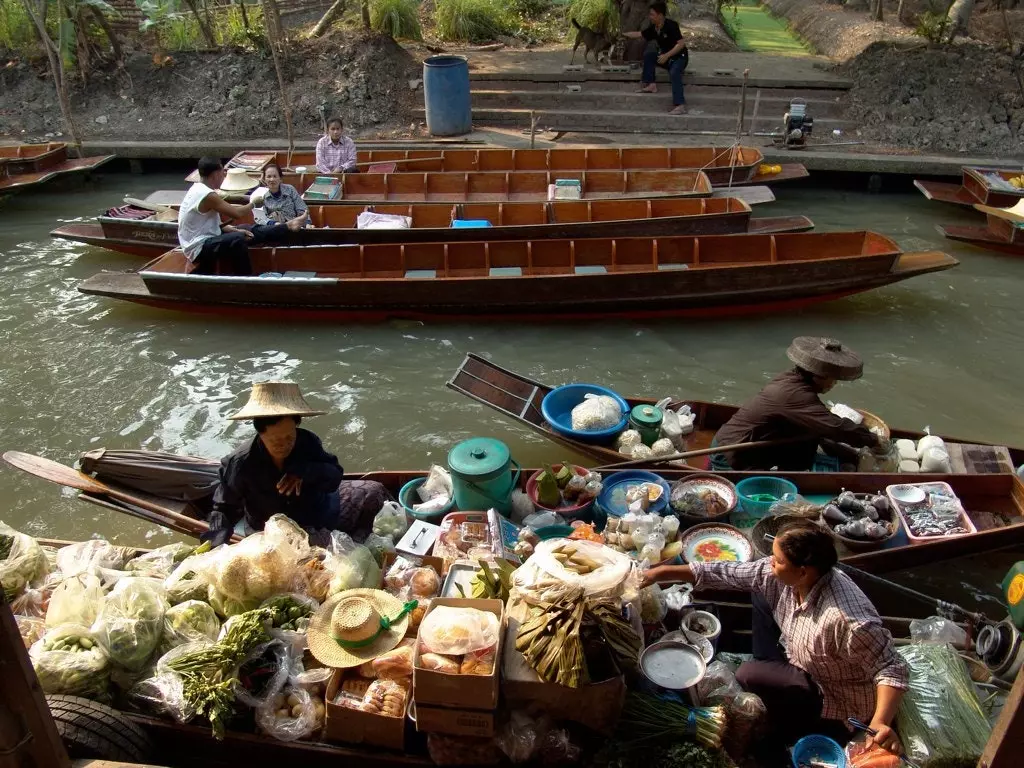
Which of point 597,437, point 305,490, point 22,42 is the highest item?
point 22,42

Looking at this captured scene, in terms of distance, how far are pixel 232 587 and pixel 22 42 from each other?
58.8 feet

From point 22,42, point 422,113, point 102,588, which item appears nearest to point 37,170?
point 22,42

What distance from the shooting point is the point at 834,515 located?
16.5 ft

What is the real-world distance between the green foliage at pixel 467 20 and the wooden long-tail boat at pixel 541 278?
38.5 ft

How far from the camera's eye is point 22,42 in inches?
650

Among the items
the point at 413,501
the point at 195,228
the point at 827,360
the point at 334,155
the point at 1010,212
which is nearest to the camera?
the point at 827,360

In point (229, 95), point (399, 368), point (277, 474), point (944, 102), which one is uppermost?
point (944, 102)

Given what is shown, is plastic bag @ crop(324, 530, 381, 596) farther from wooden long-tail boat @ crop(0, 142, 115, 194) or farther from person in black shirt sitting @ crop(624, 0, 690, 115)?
person in black shirt sitting @ crop(624, 0, 690, 115)

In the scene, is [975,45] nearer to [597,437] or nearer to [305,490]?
[597,437]

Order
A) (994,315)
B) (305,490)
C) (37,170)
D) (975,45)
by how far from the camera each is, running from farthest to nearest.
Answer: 1. (975,45)
2. (37,170)
3. (994,315)
4. (305,490)

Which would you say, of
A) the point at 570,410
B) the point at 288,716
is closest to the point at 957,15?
the point at 570,410

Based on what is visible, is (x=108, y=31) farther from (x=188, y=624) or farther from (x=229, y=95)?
(x=188, y=624)

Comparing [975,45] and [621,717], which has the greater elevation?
[975,45]

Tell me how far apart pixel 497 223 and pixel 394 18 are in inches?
362
